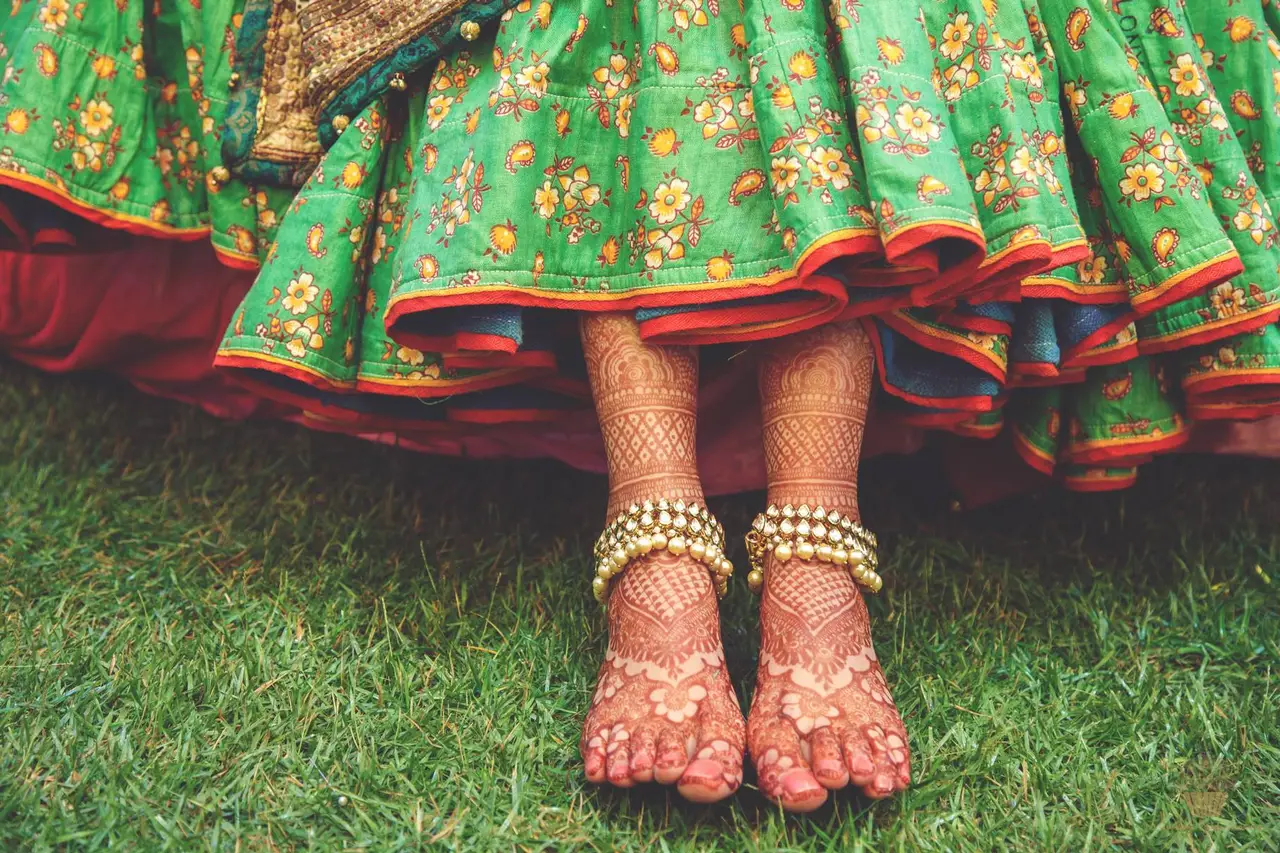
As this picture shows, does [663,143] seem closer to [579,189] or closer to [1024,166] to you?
[579,189]

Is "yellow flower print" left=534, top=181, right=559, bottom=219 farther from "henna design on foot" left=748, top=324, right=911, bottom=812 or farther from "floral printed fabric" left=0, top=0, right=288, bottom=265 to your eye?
"floral printed fabric" left=0, top=0, right=288, bottom=265

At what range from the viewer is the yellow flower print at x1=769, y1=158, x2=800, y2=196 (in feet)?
2.93

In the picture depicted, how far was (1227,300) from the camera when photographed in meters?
1.08

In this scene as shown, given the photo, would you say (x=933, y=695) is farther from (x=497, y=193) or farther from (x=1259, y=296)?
(x=497, y=193)

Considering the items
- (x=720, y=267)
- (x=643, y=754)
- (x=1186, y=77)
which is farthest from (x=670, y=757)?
(x=1186, y=77)

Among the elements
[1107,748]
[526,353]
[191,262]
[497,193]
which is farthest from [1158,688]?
[191,262]

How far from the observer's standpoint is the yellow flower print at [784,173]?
35.2 inches

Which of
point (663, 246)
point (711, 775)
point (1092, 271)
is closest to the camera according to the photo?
point (711, 775)

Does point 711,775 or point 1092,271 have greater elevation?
point 1092,271

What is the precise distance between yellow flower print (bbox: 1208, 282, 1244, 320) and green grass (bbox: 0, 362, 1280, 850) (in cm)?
39

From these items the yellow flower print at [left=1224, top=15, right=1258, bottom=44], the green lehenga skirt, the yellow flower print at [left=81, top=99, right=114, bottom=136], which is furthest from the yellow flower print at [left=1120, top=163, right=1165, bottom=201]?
the yellow flower print at [left=81, top=99, right=114, bottom=136]

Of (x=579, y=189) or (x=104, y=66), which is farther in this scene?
(x=104, y=66)

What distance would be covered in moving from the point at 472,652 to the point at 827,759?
44cm

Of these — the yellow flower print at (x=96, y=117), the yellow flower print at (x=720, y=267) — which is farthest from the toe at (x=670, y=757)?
the yellow flower print at (x=96, y=117)
